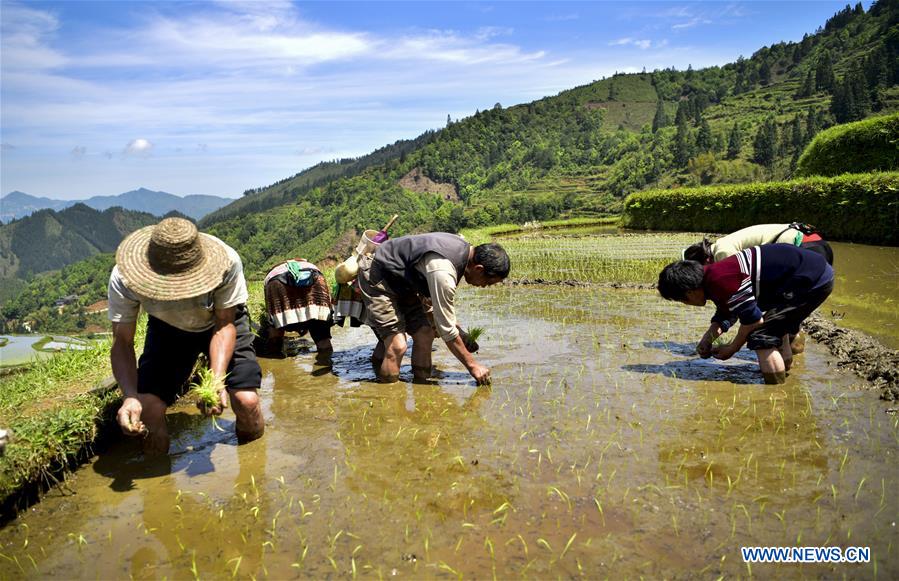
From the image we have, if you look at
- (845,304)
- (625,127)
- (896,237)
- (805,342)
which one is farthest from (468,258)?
(625,127)

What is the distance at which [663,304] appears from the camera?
28.8ft

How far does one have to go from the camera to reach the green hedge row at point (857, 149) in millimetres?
20203

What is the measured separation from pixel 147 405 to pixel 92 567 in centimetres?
134

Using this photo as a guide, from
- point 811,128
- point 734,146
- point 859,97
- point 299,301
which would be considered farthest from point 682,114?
point 299,301

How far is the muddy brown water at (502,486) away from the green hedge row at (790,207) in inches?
477

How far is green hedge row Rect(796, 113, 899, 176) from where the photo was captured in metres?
20.2

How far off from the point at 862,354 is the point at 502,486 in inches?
162

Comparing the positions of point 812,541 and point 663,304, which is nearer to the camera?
point 812,541

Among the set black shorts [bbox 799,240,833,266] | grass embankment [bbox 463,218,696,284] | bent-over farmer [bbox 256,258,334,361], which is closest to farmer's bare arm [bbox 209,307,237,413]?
bent-over farmer [bbox 256,258,334,361]

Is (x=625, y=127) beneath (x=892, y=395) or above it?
above

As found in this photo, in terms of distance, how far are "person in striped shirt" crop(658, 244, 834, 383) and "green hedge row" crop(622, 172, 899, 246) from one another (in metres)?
12.2

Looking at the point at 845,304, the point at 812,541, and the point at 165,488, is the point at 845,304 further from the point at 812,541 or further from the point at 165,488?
the point at 165,488

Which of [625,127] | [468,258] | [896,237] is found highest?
[625,127]
